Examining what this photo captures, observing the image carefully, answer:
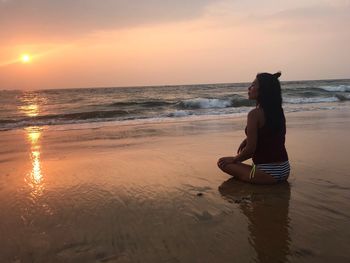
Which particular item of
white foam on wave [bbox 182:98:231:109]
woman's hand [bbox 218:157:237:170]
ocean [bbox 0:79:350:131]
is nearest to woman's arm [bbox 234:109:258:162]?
woman's hand [bbox 218:157:237:170]

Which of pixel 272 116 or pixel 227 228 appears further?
pixel 272 116

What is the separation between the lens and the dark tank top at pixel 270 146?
496 cm

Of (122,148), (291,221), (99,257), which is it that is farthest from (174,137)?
(99,257)

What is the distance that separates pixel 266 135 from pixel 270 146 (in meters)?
0.15

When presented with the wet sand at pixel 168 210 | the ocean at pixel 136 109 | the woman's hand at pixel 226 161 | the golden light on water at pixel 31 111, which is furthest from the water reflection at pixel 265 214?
the golden light on water at pixel 31 111

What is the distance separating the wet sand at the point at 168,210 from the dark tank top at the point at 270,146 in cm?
35

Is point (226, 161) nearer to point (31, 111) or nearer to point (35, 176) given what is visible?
point (35, 176)

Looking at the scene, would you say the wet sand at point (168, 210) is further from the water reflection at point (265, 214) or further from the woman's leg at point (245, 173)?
the woman's leg at point (245, 173)

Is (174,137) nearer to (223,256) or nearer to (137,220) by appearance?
(137,220)

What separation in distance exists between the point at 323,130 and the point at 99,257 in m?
8.28

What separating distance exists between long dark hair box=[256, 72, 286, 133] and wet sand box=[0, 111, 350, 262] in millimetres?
795

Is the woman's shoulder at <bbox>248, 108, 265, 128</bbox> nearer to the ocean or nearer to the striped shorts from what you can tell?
the striped shorts

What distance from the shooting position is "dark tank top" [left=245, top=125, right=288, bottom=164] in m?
4.96

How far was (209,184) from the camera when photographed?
502 cm
